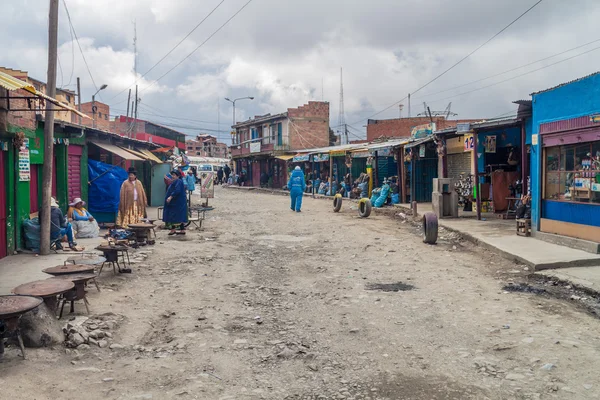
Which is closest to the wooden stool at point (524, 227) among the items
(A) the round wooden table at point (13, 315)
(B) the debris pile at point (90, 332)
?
(B) the debris pile at point (90, 332)

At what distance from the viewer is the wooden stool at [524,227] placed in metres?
12.1

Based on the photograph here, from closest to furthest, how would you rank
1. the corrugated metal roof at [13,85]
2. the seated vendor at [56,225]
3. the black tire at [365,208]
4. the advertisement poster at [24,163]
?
the corrugated metal roof at [13,85]
the advertisement poster at [24,163]
the seated vendor at [56,225]
the black tire at [365,208]

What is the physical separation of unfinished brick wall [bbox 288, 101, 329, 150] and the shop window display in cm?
3694

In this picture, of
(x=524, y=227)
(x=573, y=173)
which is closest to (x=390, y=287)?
(x=573, y=173)

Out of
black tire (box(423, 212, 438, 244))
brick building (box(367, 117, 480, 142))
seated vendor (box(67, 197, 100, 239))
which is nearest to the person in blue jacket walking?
black tire (box(423, 212, 438, 244))

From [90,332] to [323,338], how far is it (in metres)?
2.48

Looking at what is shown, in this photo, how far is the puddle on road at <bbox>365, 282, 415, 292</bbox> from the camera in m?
7.97

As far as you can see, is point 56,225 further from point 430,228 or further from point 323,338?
point 430,228

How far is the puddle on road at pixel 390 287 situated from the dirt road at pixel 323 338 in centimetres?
6

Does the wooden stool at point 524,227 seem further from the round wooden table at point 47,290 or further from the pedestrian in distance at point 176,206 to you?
the round wooden table at point 47,290

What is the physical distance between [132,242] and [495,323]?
26.8ft

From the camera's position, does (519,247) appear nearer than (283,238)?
Yes

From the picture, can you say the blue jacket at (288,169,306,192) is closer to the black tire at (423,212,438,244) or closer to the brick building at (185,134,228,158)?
the black tire at (423,212,438,244)

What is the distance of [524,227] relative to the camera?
484 inches
